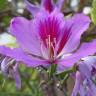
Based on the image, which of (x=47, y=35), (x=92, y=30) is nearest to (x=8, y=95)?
(x=92, y=30)

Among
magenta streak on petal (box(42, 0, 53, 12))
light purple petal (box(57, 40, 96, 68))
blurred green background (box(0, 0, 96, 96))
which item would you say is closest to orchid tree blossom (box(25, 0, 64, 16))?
magenta streak on petal (box(42, 0, 53, 12))

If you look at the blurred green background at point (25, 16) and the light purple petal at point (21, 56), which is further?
the blurred green background at point (25, 16)

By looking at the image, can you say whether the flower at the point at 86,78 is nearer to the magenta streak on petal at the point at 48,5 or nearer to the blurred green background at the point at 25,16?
the magenta streak on petal at the point at 48,5

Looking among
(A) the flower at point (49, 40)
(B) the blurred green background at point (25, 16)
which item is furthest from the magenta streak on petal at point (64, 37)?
(B) the blurred green background at point (25, 16)

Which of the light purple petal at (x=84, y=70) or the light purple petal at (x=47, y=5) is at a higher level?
the light purple petal at (x=47, y=5)

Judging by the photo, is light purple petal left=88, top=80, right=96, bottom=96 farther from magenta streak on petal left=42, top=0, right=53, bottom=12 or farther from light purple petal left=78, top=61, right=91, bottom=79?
magenta streak on petal left=42, top=0, right=53, bottom=12

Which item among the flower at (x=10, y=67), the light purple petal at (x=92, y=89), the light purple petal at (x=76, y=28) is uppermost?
the light purple petal at (x=76, y=28)

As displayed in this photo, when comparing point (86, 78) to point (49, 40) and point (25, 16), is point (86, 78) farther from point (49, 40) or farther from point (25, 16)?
point (25, 16)
